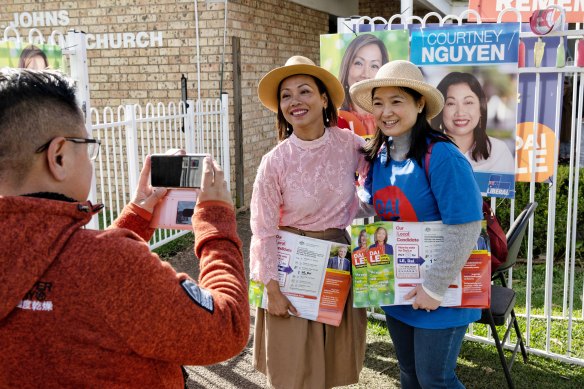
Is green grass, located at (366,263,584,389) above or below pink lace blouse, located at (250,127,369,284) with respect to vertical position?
below

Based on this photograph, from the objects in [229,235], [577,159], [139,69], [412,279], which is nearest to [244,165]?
[139,69]

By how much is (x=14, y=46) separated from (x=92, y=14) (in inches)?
193

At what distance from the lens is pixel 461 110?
3648 mm

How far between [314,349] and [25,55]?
2.77m

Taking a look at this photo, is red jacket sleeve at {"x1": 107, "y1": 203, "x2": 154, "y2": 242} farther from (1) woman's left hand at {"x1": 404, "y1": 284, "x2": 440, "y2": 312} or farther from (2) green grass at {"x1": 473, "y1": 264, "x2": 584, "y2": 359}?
(2) green grass at {"x1": 473, "y1": 264, "x2": 584, "y2": 359}

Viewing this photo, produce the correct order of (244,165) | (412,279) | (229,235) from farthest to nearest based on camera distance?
(244,165)
(412,279)
(229,235)

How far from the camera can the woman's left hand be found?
2.31 metres

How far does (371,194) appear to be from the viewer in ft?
8.65

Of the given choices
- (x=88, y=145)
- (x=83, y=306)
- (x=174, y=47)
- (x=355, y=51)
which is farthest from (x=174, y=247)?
(x=83, y=306)

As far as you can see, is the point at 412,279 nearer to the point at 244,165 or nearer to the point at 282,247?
the point at 282,247

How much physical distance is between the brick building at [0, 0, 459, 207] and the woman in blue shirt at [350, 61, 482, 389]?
5.52 meters

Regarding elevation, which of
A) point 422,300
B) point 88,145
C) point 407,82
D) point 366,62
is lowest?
point 422,300

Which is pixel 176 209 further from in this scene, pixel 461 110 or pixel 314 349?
pixel 461 110

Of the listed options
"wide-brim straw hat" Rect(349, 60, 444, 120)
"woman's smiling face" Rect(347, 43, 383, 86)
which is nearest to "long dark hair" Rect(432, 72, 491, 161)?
"woman's smiling face" Rect(347, 43, 383, 86)
